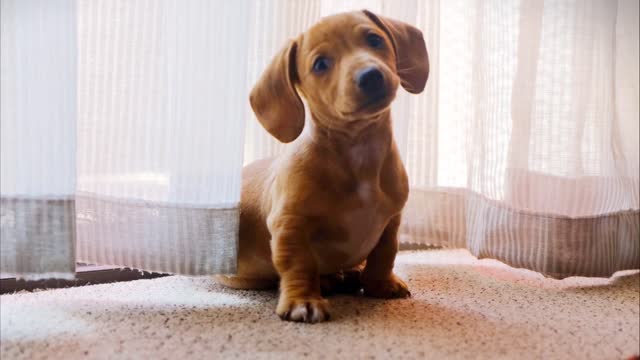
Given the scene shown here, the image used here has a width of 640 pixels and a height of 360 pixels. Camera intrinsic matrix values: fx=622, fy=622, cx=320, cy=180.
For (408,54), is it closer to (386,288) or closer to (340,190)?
(340,190)

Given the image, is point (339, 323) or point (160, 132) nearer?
point (339, 323)

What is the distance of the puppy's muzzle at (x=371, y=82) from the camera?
1.01 metres

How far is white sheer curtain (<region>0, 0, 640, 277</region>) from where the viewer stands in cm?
108

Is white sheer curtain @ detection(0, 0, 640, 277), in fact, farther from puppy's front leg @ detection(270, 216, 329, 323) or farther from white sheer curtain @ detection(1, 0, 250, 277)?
puppy's front leg @ detection(270, 216, 329, 323)

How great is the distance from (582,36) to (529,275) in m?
0.55

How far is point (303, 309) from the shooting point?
105 centimetres

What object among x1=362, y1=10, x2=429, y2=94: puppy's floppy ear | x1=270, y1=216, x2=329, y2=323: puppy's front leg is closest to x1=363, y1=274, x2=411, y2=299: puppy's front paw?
x1=270, y1=216, x2=329, y2=323: puppy's front leg

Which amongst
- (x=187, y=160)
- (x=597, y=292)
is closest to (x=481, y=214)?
(x=597, y=292)

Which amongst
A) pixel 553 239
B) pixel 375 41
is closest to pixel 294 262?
pixel 375 41

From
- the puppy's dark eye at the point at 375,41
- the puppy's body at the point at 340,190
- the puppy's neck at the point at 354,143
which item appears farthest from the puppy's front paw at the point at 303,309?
the puppy's dark eye at the point at 375,41

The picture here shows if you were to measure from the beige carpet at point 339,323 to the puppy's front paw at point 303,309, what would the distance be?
0.02 m

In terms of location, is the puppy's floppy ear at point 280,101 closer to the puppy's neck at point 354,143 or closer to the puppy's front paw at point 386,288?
the puppy's neck at point 354,143

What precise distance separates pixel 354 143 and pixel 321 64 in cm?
16

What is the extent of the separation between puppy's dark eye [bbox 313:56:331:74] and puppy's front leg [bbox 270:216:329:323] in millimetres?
270
